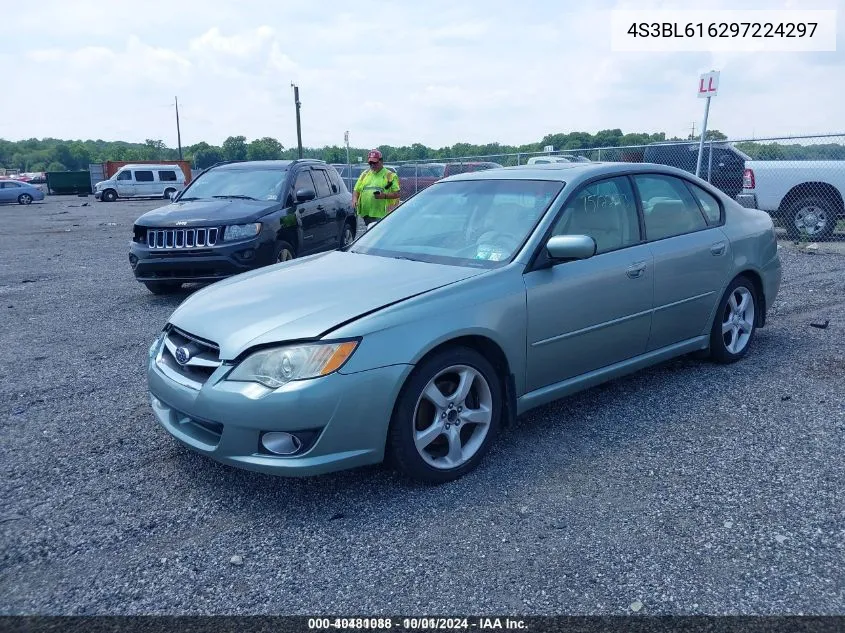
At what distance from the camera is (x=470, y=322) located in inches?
137

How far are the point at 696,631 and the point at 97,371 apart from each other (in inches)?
187

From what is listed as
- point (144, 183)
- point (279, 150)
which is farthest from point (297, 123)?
point (279, 150)

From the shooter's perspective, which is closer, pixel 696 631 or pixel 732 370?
pixel 696 631

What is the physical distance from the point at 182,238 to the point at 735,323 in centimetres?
584

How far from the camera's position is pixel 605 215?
14.3 feet

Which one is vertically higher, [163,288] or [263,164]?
[263,164]

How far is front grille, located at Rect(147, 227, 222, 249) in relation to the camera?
7.92 m

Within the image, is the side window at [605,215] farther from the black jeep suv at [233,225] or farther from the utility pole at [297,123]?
the utility pole at [297,123]

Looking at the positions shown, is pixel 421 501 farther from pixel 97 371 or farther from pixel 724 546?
pixel 97 371

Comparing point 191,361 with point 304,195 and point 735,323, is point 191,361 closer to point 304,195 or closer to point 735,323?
point 735,323

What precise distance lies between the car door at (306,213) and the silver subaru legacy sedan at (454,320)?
4.19 metres

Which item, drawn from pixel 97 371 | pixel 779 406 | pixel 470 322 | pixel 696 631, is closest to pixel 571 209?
pixel 470 322

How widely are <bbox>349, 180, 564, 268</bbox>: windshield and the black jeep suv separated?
347cm

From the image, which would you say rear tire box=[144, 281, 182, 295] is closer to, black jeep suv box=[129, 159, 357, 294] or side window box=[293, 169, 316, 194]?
black jeep suv box=[129, 159, 357, 294]
